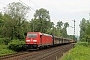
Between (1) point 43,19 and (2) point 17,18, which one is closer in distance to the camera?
(2) point 17,18

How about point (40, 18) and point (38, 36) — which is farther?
point (40, 18)

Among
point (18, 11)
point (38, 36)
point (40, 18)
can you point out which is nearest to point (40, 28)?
point (40, 18)

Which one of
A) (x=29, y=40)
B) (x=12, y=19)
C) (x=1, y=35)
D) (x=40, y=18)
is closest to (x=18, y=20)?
(x=12, y=19)

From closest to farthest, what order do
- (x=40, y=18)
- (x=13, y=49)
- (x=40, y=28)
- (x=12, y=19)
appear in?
1. (x=13, y=49)
2. (x=12, y=19)
3. (x=40, y=28)
4. (x=40, y=18)

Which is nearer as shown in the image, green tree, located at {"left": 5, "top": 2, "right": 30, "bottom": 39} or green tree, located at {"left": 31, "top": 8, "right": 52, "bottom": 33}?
green tree, located at {"left": 5, "top": 2, "right": 30, "bottom": 39}

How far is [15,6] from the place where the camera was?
65625 millimetres

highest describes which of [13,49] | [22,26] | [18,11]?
[18,11]

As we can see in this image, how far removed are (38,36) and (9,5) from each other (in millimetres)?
28247

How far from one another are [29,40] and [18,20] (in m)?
25.0

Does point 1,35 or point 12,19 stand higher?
point 12,19

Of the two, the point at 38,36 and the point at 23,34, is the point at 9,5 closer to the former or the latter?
the point at 23,34

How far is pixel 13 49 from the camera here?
3744 cm

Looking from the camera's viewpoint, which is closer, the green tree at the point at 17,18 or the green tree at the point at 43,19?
the green tree at the point at 17,18

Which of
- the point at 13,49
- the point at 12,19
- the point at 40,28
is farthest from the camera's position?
the point at 40,28
